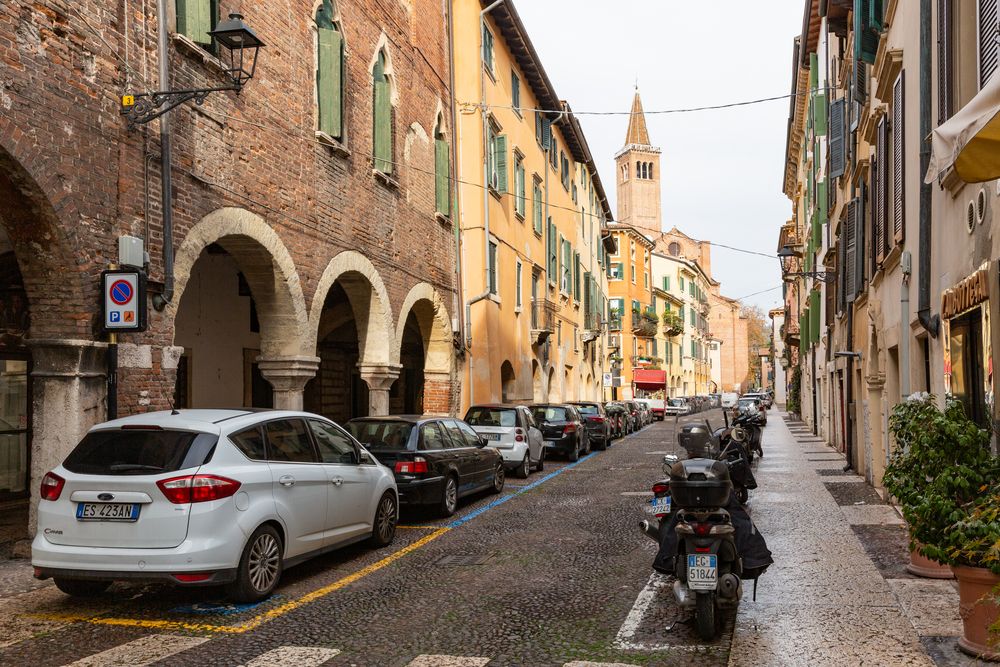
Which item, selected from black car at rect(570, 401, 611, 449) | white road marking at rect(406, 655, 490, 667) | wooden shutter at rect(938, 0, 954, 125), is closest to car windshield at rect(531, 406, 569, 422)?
black car at rect(570, 401, 611, 449)

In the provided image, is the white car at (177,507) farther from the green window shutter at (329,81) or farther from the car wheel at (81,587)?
the green window shutter at (329,81)

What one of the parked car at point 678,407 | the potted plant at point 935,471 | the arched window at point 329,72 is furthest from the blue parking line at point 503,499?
the parked car at point 678,407

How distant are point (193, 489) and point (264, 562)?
953 mm

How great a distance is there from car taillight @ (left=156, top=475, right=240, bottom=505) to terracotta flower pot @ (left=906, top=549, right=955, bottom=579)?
567 cm

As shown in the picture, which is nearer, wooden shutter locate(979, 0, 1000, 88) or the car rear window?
the car rear window

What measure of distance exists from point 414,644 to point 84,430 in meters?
4.90

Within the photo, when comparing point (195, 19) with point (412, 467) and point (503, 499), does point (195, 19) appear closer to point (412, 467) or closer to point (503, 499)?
point (412, 467)

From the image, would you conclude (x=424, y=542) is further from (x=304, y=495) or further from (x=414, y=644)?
(x=414, y=644)

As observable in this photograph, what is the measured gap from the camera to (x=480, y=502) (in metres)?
13.4

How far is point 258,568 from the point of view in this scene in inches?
281

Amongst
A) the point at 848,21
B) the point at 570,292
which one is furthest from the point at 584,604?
the point at 570,292

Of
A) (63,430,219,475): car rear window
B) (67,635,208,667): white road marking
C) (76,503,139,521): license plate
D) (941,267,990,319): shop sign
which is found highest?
(941,267,990,319): shop sign

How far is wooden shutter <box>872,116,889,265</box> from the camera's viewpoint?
12414 millimetres

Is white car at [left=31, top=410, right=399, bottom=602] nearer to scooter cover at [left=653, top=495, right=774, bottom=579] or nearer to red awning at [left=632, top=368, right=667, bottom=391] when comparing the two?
scooter cover at [left=653, top=495, right=774, bottom=579]
